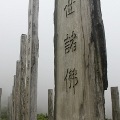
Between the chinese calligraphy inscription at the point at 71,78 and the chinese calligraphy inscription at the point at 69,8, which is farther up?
the chinese calligraphy inscription at the point at 69,8

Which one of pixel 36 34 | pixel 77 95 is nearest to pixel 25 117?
pixel 36 34

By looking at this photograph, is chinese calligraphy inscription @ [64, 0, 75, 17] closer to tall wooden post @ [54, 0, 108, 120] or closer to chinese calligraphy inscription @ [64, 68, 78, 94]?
tall wooden post @ [54, 0, 108, 120]

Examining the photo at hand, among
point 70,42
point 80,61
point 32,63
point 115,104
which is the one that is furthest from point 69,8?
point 115,104

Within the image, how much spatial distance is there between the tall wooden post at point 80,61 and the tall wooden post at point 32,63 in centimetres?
173

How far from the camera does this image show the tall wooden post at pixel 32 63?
452cm

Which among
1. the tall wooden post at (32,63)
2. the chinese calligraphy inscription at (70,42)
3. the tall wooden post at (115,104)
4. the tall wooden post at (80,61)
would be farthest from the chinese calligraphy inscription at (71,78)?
the tall wooden post at (115,104)

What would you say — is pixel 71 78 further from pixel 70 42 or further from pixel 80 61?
pixel 70 42

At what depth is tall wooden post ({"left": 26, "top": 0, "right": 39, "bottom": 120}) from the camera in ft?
14.8

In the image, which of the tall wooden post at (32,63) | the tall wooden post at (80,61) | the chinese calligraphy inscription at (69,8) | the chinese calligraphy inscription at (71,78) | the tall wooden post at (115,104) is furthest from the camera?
the tall wooden post at (115,104)

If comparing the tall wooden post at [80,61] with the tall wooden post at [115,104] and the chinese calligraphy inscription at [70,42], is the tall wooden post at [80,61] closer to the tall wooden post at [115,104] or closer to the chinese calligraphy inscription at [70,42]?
the chinese calligraphy inscription at [70,42]

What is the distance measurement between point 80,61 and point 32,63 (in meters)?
2.24

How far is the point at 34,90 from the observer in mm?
4559

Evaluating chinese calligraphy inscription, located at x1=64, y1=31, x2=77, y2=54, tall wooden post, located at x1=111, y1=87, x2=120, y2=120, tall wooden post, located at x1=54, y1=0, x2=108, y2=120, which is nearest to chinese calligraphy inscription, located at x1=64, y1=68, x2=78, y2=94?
tall wooden post, located at x1=54, y1=0, x2=108, y2=120

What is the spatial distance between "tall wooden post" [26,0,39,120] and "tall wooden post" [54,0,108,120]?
173 centimetres
